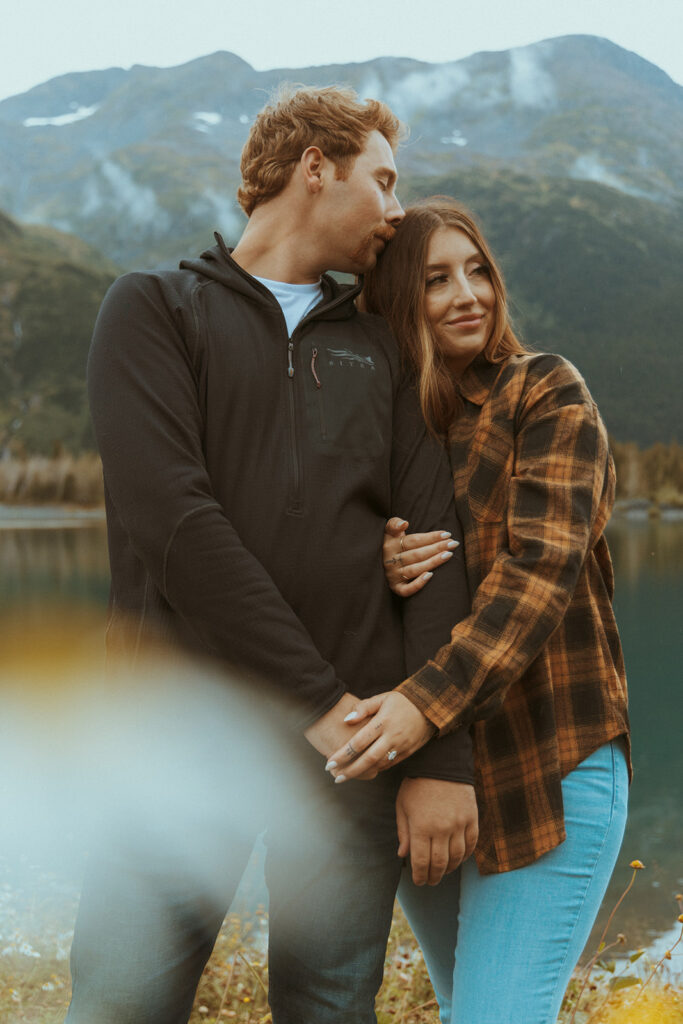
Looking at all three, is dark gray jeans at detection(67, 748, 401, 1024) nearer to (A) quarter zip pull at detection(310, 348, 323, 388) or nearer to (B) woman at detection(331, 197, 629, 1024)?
(B) woman at detection(331, 197, 629, 1024)

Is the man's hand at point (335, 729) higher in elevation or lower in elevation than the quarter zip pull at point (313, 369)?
lower

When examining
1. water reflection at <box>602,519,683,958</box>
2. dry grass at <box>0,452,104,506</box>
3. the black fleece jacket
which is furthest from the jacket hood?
dry grass at <box>0,452,104,506</box>

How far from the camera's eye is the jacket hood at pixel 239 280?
5.68 ft

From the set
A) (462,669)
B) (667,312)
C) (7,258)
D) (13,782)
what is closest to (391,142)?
(462,669)

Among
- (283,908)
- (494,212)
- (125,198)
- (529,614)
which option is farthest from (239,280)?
(125,198)

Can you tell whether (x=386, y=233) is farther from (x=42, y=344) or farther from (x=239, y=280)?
(x=42, y=344)

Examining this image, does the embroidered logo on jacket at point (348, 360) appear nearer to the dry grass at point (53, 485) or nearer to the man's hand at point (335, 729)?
the man's hand at point (335, 729)

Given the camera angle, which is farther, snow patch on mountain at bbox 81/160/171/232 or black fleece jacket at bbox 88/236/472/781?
snow patch on mountain at bbox 81/160/171/232

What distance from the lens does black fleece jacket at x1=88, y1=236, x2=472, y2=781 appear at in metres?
1.49

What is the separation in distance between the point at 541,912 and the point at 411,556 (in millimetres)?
695

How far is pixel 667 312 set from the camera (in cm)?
11938

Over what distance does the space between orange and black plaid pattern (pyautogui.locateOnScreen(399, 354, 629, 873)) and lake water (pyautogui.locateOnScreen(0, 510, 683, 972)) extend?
5.78m

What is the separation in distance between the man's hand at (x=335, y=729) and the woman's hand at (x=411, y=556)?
0.25 meters

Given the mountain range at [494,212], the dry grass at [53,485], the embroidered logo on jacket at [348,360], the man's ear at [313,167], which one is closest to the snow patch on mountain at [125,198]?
the mountain range at [494,212]
